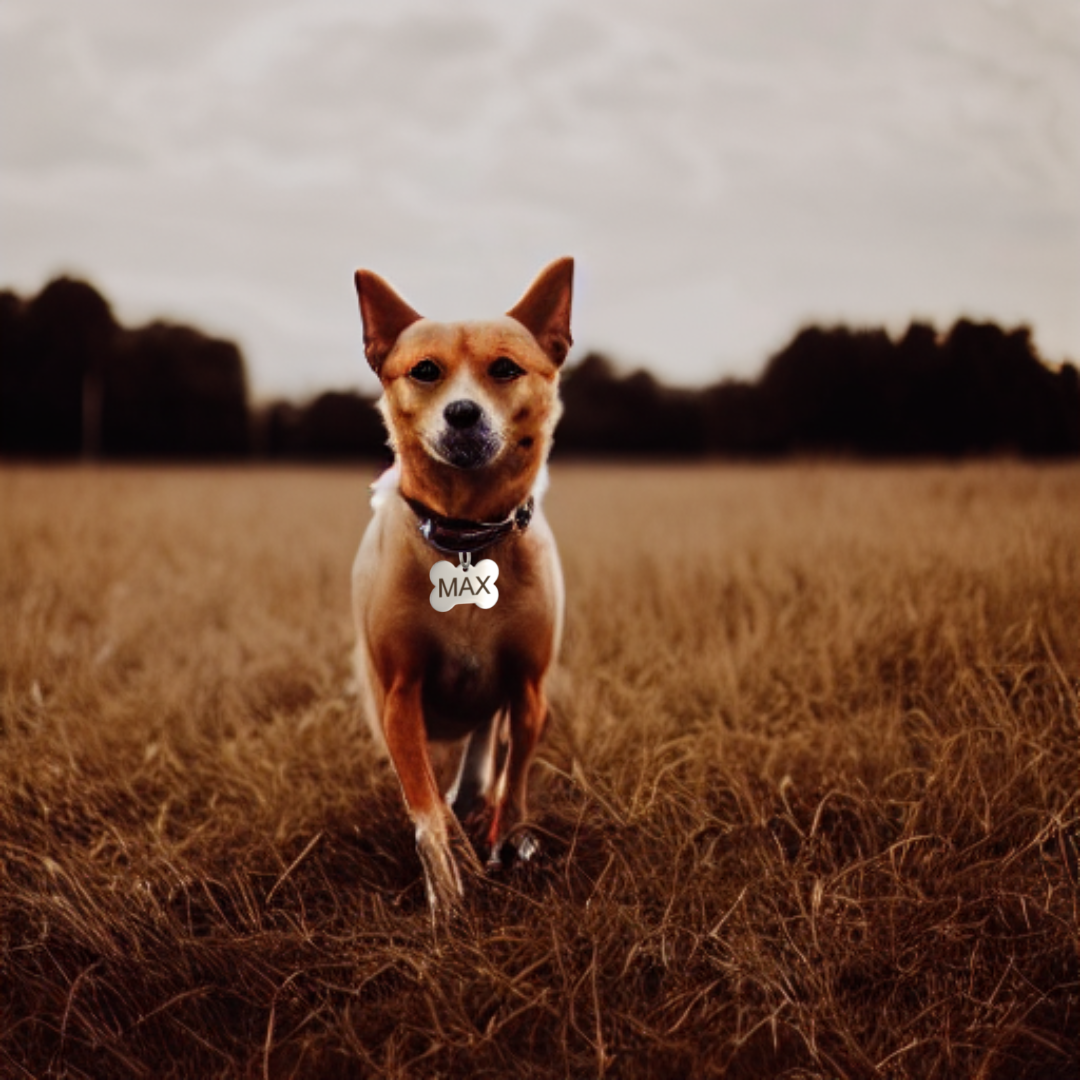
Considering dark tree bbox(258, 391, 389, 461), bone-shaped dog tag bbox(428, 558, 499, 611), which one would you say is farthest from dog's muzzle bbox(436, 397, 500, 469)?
dark tree bbox(258, 391, 389, 461)

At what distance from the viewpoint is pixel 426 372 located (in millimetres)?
1645

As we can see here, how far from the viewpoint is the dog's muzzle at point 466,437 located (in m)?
1.57

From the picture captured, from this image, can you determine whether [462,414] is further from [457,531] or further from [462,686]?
[462,686]

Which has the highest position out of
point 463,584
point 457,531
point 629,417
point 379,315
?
point 629,417

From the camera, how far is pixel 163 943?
5.61 ft

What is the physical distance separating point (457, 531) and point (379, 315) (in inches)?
18.1

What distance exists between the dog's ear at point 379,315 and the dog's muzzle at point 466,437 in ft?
0.89

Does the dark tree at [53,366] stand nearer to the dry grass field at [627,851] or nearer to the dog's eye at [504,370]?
the dry grass field at [627,851]

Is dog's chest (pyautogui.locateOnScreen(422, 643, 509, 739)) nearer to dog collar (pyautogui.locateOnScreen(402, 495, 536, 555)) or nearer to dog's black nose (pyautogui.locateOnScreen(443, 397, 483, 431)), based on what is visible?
dog collar (pyautogui.locateOnScreen(402, 495, 536, 555))

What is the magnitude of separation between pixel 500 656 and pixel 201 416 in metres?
5.74

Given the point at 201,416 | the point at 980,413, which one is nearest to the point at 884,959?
the point at 980,413

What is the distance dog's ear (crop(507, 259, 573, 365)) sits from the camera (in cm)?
174

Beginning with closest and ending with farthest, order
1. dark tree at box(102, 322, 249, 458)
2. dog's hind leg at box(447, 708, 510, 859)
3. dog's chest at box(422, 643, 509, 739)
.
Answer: dog's chest at box(422, 643, 509, 739), dog's hind leg at box(447, 708, 510, 859), dark tree at box(102, 322, 249, 458)

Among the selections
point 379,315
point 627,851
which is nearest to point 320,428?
point 379,315
